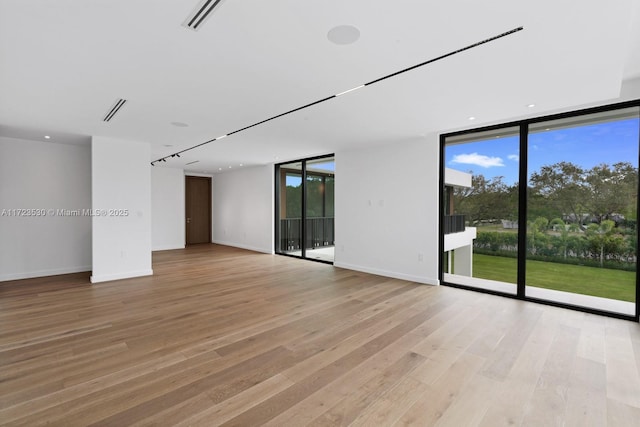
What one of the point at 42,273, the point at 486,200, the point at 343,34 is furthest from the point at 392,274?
the point at 42,273

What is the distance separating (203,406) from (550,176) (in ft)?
15.8

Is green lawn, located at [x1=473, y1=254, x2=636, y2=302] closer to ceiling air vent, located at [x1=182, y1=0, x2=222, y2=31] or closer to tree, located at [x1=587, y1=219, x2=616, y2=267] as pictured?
tree, located at [x1=587, y1=219, x2=616, y2=267]

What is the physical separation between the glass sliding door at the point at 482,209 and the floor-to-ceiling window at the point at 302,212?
3459 millimetres

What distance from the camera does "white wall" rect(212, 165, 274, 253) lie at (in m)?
8.55

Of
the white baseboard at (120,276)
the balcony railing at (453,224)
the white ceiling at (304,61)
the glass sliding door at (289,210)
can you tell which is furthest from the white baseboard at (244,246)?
the balcony railing at (453,224)

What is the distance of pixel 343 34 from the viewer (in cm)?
212

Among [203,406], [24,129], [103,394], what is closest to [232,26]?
[203,406]

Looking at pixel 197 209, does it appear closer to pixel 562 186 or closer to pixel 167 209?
pixel 167 209

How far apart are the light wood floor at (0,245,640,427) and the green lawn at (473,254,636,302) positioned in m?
0.47

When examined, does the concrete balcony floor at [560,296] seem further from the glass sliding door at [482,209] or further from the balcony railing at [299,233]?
the balcony railing at [299,233]

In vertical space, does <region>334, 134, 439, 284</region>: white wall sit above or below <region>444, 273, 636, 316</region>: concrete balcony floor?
above

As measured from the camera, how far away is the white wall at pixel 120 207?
5.15 m

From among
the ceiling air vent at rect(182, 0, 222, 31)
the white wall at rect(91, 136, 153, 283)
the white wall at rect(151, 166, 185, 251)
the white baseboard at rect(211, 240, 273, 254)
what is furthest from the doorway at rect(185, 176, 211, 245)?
the ceiling air vent at rect(182, 0, 222, 31)

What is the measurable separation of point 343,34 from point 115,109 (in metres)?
3.26
